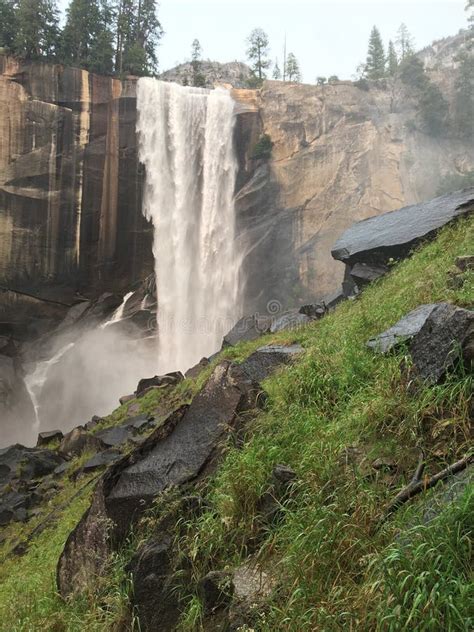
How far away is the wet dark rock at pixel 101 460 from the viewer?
1055cm

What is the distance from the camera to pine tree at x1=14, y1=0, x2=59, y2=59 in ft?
81.4

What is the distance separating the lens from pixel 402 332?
554 cm

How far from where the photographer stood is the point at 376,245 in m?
12.3

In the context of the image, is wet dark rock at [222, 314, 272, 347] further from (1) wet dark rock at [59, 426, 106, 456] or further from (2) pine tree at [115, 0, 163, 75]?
(2) pine tree at [115, 0, 163, 75]

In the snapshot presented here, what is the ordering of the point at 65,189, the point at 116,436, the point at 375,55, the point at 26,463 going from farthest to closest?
the point at 375,55
the point at 65,189
the point at 26,463
the point at 116,436

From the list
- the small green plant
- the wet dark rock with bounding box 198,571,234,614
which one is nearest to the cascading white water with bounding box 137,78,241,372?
the small green plant

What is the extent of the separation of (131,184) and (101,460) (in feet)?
54.6

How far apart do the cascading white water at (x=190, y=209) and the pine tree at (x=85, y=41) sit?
478cm

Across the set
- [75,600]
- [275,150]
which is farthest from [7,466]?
[275,150]

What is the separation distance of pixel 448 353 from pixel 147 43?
34.7 meters

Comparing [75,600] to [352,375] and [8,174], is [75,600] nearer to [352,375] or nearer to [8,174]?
[352,375]

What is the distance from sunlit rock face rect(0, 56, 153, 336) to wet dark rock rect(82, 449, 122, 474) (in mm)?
14641

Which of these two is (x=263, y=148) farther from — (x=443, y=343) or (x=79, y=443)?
(x=443, y=343)

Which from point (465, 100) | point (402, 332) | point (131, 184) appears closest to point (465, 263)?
point (402, 332)
